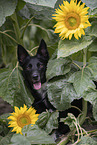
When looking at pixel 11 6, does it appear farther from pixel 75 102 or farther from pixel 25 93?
pixel 75 102

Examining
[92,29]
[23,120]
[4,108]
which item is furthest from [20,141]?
[4,108]

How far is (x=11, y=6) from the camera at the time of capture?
1246 millimetres

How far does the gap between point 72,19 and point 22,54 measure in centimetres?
38

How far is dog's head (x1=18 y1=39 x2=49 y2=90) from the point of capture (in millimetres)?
1199

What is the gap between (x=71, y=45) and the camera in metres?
1.07

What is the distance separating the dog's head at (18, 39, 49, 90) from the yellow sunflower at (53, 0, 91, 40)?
243 mm

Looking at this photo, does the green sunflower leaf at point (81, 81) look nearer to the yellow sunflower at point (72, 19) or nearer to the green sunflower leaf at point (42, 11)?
the yellow sunflower at point (72, 19)

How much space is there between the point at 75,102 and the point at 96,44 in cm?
38

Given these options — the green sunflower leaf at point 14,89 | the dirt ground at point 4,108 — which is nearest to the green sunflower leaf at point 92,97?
the green sunflower leaf at point 14,89

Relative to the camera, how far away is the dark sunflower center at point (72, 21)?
106 centimetres

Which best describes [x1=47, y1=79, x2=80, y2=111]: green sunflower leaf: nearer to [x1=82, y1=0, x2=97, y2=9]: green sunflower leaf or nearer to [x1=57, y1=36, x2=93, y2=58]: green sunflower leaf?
[x1=57, y1=36, x2=93, y2=58]: green sunflower leaf

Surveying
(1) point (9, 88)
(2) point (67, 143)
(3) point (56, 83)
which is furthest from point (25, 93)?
(2) point (67, 143)

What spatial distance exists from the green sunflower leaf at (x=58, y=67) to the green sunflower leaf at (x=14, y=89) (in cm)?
22

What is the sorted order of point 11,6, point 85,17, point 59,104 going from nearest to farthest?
point 85,17, point 59,104, point 11,6
